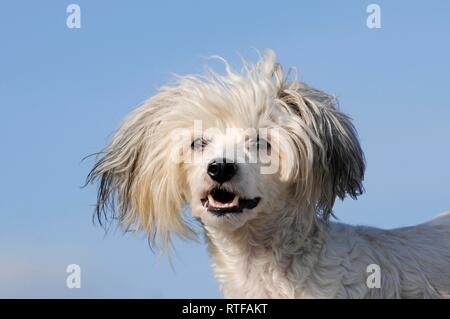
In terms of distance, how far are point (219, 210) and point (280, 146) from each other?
658mm

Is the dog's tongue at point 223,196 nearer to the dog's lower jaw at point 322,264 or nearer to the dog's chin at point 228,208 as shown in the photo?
the dog's chin at point 228,208

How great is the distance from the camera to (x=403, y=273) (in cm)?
723

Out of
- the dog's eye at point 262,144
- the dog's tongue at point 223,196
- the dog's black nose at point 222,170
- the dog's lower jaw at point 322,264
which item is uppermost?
the dog's eye at point 262,144

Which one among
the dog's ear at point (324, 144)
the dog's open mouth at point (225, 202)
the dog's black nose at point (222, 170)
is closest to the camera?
the dog's black nose at point (222, 170)

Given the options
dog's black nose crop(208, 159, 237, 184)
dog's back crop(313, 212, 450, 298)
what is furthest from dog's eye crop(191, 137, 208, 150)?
dog's back crop(313, 212, 450, 298)

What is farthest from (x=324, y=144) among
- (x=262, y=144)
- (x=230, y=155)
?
(x=230, y=155)

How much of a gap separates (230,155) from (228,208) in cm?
38

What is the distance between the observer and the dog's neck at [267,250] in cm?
693

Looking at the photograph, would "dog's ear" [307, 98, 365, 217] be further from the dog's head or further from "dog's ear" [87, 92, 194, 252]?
"dog's ear" [87, 92, 194, 252]

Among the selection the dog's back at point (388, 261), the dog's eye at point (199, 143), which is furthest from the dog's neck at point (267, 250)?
the dog's eye at point (199, 143)

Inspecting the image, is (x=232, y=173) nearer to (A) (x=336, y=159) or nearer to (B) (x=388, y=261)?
(A) (x=336, y=159)

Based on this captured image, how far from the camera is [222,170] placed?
6.56 m
